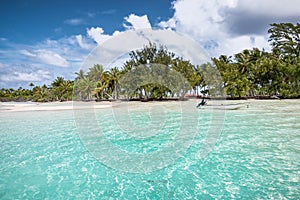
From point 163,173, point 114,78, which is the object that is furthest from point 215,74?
point 163,173

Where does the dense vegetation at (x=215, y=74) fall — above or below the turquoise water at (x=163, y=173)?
above

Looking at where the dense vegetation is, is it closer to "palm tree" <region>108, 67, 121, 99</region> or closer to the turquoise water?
"palm tree" <region>108, 67, 121, 99</region>

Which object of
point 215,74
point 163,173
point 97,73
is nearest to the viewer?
point 163,173

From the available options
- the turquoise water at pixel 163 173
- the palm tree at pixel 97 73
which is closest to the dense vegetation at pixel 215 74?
the palm tree at pixel 97 73

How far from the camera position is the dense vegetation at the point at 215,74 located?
3762cm

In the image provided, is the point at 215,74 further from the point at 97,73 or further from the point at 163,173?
the point at 163,173

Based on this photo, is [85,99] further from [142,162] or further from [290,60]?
[142,162]

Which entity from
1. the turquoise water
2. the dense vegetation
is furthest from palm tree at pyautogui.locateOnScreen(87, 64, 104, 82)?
the turquoise water

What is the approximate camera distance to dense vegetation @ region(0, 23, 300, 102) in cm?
3762

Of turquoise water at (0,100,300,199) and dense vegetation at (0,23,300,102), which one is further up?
dense vegetation at (0,23,300,102)

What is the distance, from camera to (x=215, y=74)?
130 feet

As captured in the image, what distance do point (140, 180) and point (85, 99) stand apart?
54.3 meters

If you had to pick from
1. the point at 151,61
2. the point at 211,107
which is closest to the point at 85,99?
the point at 151,61

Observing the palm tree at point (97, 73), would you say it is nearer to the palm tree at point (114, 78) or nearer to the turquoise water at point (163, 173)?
the palm tree at point (114, 78)
